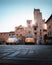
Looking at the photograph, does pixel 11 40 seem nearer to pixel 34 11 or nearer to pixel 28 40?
pixel 28 40

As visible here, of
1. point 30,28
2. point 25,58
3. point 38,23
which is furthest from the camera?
point 30,28

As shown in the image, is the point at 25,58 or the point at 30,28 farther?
the point at 30,28

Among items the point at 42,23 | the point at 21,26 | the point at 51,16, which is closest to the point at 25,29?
the point at 21,26

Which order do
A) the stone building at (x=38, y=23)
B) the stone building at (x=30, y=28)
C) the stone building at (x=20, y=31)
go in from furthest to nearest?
the stone building at (x=20, y=31)
the stone building at (x=30, y=28)
the stone building at (x=38, y=23)

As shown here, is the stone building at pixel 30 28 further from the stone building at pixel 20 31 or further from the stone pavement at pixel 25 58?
the stone pavement at pixel 25 58

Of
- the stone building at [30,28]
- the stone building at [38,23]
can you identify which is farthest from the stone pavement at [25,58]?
the stone building at [30,28]

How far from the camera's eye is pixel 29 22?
77.5m

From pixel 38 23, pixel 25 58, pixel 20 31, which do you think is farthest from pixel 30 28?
pixel 25 58

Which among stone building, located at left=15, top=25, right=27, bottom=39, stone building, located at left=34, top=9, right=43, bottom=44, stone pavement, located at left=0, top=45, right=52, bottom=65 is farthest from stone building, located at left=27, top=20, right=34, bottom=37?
stone pavement, located at left=0, top=45, right=52, bottom=65

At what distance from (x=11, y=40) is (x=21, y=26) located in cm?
3538

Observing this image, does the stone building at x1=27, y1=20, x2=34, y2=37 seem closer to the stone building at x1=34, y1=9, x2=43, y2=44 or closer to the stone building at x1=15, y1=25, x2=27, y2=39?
the stone building at x1=15, y1=25, x2=27, y2=39

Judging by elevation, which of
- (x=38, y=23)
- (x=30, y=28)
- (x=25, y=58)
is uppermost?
(x=38, y=23)

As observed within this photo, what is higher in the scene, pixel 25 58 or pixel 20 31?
pixel 20 31

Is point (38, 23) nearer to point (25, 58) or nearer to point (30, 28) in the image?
point (30, 28)
